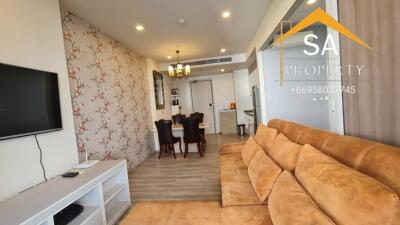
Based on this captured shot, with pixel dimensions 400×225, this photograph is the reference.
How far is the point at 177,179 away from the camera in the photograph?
10.8 feet

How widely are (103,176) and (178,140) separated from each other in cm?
275

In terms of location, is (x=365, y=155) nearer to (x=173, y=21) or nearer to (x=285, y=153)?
(x=285, y=153)

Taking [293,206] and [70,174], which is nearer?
[293,206]

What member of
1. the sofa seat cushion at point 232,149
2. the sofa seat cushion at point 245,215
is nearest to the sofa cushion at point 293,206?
the sofa seat cushion at point 245,215

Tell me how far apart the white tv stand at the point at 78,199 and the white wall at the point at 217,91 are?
5.45m

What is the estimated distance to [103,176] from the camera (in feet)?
6.66

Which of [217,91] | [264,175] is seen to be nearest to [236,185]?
[264,175]

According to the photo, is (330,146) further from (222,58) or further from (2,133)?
(222,58)

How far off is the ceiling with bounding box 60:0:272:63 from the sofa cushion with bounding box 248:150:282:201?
6.81 feet

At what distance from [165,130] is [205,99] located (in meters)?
3.46

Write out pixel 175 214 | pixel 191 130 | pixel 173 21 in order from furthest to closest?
1. pixel 191 130
2. pixel 173 21
3. pixel 175 214

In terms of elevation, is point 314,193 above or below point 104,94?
below

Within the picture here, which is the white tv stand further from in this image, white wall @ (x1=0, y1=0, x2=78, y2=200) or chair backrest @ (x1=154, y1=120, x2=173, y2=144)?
chair backrest @ (x1=154, y1=120, x2=173, y2=144)

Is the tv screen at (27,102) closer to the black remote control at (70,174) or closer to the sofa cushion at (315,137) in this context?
the black remote control at (70,174)
